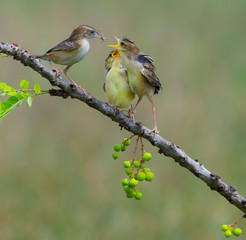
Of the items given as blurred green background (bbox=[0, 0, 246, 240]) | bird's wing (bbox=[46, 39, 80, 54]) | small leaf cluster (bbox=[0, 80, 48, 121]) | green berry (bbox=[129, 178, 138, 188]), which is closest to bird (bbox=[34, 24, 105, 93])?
bird's wing (bbox=[46, 39, 80, 54])

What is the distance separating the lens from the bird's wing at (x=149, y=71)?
383 centimetres

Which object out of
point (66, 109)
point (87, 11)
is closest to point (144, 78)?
point (66, 109)

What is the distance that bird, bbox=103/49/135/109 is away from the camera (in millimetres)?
3988

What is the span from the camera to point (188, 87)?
9.12m

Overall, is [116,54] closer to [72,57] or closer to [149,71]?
[149,71]

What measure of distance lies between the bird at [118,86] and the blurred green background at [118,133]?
9.28 feet

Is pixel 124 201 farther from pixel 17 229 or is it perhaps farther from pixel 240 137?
pixel 240 137

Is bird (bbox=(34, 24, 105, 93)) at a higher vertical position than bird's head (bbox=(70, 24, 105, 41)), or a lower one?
lower

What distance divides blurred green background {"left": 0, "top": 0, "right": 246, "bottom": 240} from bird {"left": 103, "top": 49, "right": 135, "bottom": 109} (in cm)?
283

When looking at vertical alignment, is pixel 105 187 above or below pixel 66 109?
below

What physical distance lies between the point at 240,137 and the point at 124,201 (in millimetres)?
2361

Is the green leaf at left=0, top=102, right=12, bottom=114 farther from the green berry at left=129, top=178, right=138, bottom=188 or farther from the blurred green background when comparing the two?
the blurred green background

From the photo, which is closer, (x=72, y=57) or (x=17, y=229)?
(x=72, y=57)

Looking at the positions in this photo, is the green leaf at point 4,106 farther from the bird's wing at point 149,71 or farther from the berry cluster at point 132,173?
the bird's wing at point 149,71
